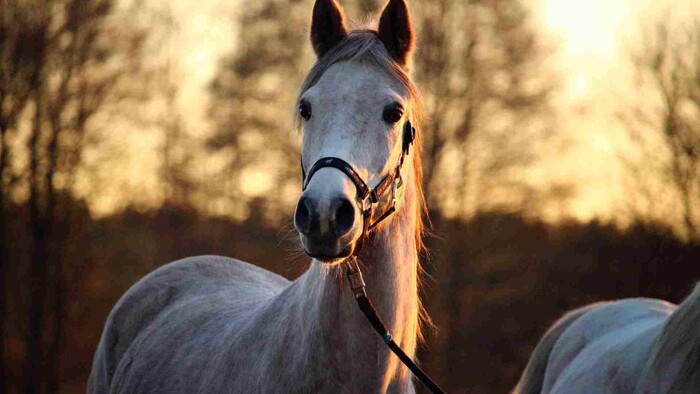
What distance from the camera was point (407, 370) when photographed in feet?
12.6

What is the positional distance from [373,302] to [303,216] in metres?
0.68

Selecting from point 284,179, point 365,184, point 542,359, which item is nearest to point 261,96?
point 284,179

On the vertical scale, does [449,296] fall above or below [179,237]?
below

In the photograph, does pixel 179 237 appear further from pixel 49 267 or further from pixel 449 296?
pixel 449 296

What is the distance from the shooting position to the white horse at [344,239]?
3262mm

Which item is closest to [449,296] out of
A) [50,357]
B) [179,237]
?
[179,237]

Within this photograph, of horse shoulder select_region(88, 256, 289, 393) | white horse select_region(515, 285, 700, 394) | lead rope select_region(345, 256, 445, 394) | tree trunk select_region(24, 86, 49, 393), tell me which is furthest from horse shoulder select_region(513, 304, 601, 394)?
tree trunk select_region(24, 86, 49, 393)

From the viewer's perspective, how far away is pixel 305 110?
3637mm

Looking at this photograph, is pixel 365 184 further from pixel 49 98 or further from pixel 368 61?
pixel 49 98

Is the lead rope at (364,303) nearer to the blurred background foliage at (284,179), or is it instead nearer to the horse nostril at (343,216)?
the horse nostril at (343,216)

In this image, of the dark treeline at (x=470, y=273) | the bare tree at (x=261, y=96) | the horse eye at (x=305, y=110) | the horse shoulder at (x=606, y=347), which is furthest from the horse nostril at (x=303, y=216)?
the dark treeline at (x=470, y=273)

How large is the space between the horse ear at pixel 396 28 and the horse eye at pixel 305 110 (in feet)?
1.61

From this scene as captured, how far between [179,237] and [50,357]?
3.32 m

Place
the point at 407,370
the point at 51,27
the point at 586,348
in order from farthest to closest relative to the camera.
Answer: the point at 51,27, the point at 586,348, the point at 407,370
